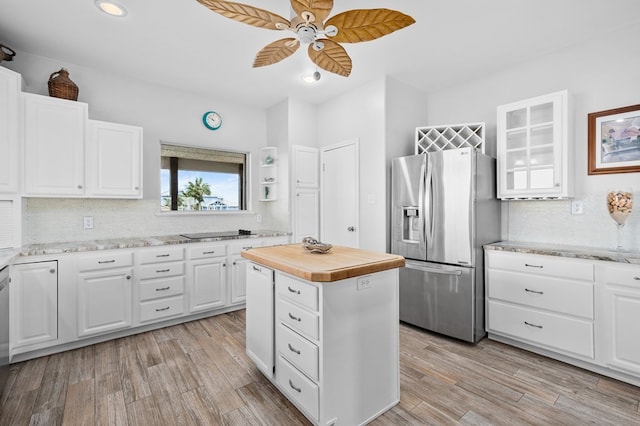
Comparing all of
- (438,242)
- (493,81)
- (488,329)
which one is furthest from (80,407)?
(493,81)

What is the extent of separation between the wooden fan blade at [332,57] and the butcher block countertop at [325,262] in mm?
1408

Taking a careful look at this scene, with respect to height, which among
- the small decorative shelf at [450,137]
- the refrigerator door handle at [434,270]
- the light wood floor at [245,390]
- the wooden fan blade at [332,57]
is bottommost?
the light wood floor at [245,390]

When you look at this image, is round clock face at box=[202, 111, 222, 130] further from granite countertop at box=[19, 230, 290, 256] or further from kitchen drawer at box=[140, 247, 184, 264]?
kitchen drawer at box=[140, 247, 184, 264]

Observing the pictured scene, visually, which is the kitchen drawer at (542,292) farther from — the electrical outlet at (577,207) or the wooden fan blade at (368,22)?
the wooden fan blade at (368,22)

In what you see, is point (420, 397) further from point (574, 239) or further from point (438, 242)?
point (574, 239)

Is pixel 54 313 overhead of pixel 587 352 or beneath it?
overhead

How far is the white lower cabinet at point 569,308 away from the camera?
7.13 feet

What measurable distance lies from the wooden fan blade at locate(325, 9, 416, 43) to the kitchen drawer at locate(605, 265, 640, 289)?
2.31 metres

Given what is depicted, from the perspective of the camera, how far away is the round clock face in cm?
406

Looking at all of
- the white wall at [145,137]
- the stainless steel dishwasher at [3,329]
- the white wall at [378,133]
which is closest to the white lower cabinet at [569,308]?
the white wall at [378,133]

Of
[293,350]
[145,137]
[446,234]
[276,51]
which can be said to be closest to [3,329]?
[293,350]

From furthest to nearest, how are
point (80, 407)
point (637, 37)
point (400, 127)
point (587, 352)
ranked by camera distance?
point (400, 127) → point (637, 37) → point (587, 352) → point (80, 407)

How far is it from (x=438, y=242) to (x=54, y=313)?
3564mm

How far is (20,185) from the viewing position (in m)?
2.64
